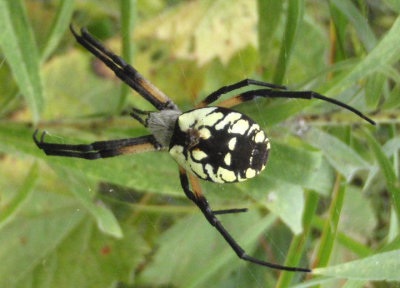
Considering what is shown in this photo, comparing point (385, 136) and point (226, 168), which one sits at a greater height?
point (226, 168)

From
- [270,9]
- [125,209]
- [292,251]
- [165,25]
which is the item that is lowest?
[125,209]

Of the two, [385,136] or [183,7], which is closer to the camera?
[385,136]

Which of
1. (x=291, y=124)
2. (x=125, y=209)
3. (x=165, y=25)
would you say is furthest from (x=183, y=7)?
(x=291, y=124)

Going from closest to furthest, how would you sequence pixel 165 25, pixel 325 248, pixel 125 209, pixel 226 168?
pixel 226 168
pixel 325 248
pixel 125 209
pixel 165 25

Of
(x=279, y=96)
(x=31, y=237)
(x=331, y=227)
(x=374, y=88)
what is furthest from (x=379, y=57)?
(x=31, y=237)

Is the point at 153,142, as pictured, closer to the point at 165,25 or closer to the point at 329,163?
the point at 329,163

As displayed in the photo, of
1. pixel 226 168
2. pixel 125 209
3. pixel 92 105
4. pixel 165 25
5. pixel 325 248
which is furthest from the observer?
pixel 165 25
